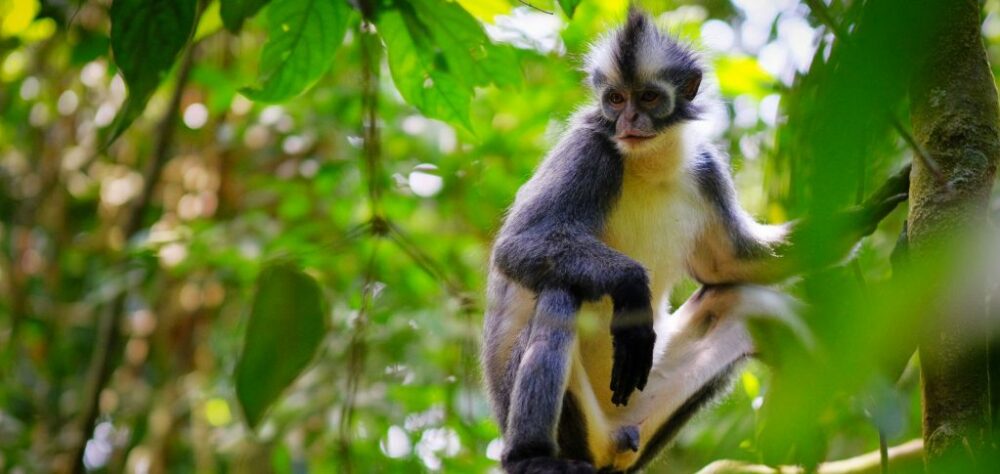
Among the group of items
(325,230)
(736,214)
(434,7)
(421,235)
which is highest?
(434,7)

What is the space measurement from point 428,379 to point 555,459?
2005 mm

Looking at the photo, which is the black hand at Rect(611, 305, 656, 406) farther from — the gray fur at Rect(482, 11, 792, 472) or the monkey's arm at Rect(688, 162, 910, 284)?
the monkey's arm at Rect(688, 162, 910, 284)

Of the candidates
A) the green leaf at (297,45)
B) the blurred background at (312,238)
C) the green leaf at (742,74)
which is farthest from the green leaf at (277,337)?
the green leaf at (742,74)

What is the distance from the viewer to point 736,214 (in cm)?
419

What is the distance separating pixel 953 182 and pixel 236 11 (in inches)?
53.3

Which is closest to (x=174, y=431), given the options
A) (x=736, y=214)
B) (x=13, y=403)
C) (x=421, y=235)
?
(x=13, y=403)

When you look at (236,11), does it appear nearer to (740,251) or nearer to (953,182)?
(953,182)

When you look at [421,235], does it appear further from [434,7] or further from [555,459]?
[434,7]

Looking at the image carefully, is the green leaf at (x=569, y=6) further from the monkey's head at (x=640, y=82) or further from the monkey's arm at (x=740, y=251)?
the monkey's arm at (x=740, y=251)

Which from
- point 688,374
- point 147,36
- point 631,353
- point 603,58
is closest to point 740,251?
point 688,374

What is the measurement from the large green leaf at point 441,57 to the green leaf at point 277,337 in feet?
2.00

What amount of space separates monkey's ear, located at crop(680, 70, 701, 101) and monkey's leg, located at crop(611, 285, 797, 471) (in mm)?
799

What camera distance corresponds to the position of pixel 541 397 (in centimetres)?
318

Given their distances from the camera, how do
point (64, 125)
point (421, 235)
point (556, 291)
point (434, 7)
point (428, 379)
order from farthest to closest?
point (64, 125) < point (421, 235) < point (428, 379) < point (556, 291) < point (434, 7)
